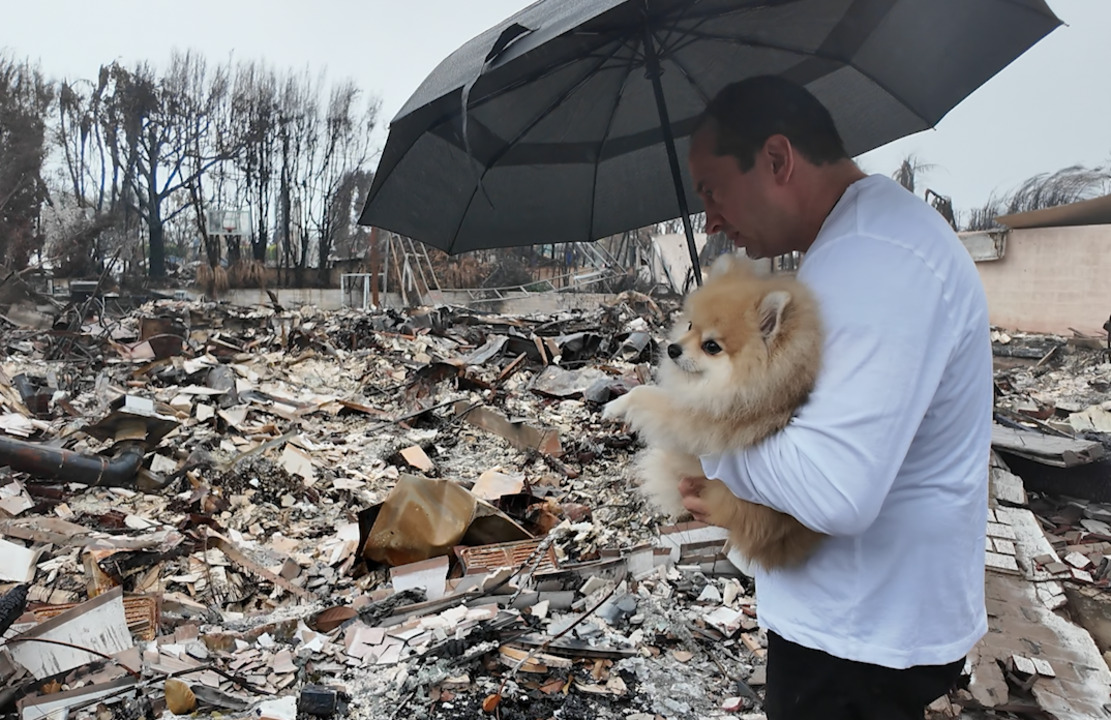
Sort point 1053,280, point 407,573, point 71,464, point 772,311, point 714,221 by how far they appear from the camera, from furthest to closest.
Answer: point 1053,280 < point 71,464 < point 407,573 < point 714,221 < point 772,311

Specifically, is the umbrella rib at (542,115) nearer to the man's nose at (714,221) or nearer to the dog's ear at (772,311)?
the man's nose at (714,221)

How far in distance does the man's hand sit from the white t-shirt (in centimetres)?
13

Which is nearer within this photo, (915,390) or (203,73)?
(915,390)

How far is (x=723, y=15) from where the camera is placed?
5.94 ft

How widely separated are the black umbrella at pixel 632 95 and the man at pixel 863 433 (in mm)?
546

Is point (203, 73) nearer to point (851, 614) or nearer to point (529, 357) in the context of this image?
point (529, 357)

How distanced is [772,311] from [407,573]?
3523mm

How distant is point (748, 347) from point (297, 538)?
508cm

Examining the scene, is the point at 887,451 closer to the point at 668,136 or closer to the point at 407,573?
the point at 668,136

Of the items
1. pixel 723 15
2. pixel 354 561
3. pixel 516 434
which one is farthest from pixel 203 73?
pixel 723 15

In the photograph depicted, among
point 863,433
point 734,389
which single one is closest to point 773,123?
point 734,389

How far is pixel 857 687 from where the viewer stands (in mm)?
1209

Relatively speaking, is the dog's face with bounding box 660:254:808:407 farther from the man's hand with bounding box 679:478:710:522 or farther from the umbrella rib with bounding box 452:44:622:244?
the umbrella rib with bounding box 452:44:622:244

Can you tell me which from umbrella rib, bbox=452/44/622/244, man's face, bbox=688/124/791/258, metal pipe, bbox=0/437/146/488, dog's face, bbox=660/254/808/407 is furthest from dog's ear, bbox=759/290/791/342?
metal pipe, bbox=0/437/146/488
